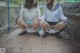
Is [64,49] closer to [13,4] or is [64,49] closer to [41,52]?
[41,52]

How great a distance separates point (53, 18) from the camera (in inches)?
194

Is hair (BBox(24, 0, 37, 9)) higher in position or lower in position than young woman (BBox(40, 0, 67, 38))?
higher

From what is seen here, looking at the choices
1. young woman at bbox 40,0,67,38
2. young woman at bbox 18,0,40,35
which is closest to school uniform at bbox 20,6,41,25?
young woman at bbox 18,0,40,35

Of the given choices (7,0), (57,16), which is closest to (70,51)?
(57,16)

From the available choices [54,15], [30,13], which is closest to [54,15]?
[54,15]

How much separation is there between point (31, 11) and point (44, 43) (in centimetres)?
139

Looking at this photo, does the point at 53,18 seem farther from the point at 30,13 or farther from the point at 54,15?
the point at 30,13

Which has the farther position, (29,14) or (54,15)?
(29,14)

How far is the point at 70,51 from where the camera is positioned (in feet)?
11.2

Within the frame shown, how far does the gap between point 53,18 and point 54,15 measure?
89mm

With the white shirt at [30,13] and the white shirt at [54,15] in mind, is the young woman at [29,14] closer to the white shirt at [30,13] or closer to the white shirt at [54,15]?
the white shirt at [30,13]

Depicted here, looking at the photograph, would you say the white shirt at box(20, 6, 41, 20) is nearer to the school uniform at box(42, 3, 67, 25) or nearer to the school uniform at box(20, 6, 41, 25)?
the school uniform at box(20, 6, 41, 25)

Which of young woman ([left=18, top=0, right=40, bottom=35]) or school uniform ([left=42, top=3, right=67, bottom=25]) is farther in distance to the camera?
young woman ([left=18, top=0, right=40, bottom=35])

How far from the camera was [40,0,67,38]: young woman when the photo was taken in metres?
4.88
